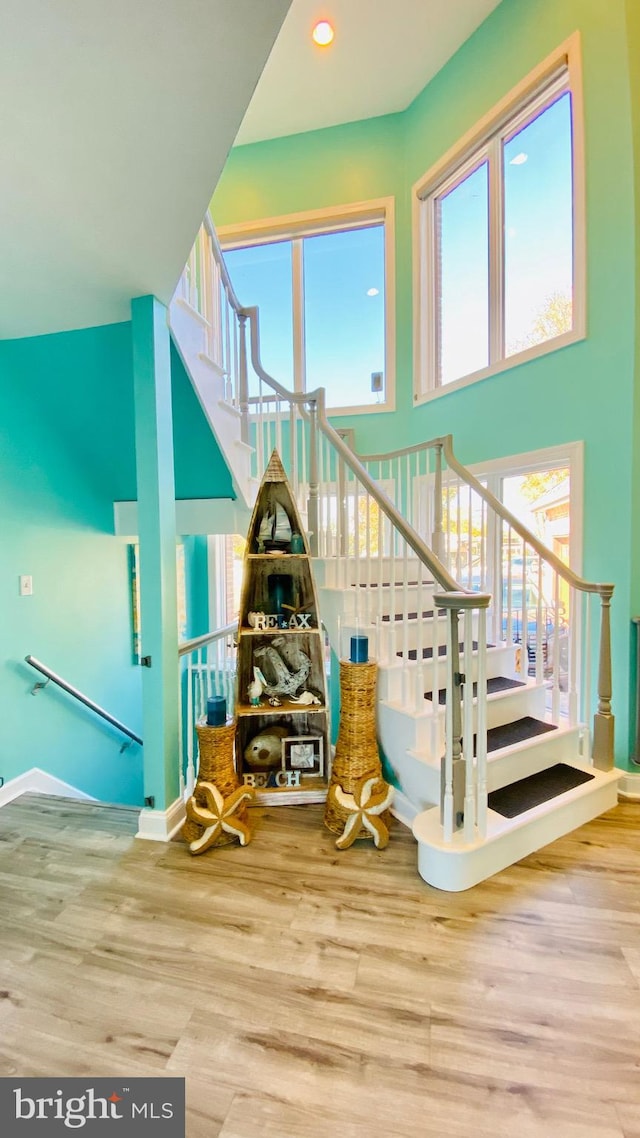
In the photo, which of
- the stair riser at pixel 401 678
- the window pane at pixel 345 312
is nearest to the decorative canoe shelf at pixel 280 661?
the stair riser at pixel 401 678

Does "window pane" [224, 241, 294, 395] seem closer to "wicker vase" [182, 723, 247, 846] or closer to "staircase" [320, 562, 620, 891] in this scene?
"staircase" [320, 562, 620, 891]

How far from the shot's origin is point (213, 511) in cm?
311

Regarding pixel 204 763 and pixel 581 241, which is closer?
pixel 204 763

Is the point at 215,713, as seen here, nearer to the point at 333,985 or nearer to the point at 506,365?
the point at 333,985

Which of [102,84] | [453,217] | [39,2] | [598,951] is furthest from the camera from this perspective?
[453,217]

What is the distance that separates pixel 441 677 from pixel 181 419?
6.83 ft

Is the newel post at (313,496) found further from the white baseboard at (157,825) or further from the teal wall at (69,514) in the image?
the white baseboard at (157,825)

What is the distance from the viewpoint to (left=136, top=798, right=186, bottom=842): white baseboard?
79.7 inches

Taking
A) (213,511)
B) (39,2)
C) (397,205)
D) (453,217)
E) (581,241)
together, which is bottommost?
(213,511)

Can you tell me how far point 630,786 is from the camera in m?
2.38

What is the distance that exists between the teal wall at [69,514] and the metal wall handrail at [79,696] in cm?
5

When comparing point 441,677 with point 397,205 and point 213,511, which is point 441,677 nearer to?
point 213,511

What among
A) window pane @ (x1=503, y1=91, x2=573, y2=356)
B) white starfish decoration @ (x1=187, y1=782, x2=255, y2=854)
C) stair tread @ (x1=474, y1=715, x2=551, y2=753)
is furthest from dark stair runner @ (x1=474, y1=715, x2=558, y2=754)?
window pane @ (x1=503, y1=91, x2=573, y2=356)

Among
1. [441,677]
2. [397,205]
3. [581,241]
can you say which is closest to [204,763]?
[441,677]
